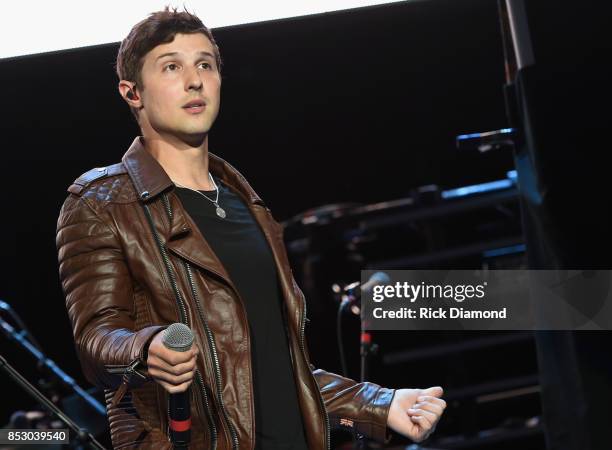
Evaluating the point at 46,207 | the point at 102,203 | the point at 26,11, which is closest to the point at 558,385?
the point at 102,203

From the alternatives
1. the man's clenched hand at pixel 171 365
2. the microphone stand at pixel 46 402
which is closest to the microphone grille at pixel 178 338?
the man's clenched hand at pixel 171 365

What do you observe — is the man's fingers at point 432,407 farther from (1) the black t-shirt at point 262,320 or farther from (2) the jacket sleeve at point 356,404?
(1) the black t-shirt at point 262,320

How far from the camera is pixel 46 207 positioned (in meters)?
5.54

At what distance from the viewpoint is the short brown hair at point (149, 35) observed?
200 centimetres

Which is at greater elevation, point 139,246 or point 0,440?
point 139,246

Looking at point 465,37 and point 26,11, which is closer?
point 26,11

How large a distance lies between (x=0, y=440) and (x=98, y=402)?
3.37 ft

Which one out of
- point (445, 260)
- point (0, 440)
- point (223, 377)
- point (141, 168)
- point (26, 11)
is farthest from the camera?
point (445, 260)

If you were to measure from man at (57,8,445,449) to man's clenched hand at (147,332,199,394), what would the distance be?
40 mm

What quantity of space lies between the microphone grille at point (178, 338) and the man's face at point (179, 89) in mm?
649

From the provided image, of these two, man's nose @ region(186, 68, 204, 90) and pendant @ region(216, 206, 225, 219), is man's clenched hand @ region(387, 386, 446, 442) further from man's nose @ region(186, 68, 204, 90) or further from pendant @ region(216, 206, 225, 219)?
man's nose @ region(186, 68, 204, 90)

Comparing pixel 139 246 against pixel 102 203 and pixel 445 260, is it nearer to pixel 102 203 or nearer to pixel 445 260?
pixel 102 203

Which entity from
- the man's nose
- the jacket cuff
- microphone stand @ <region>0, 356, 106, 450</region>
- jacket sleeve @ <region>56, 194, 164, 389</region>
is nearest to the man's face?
the man's nose

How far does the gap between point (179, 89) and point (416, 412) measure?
2.98ft
